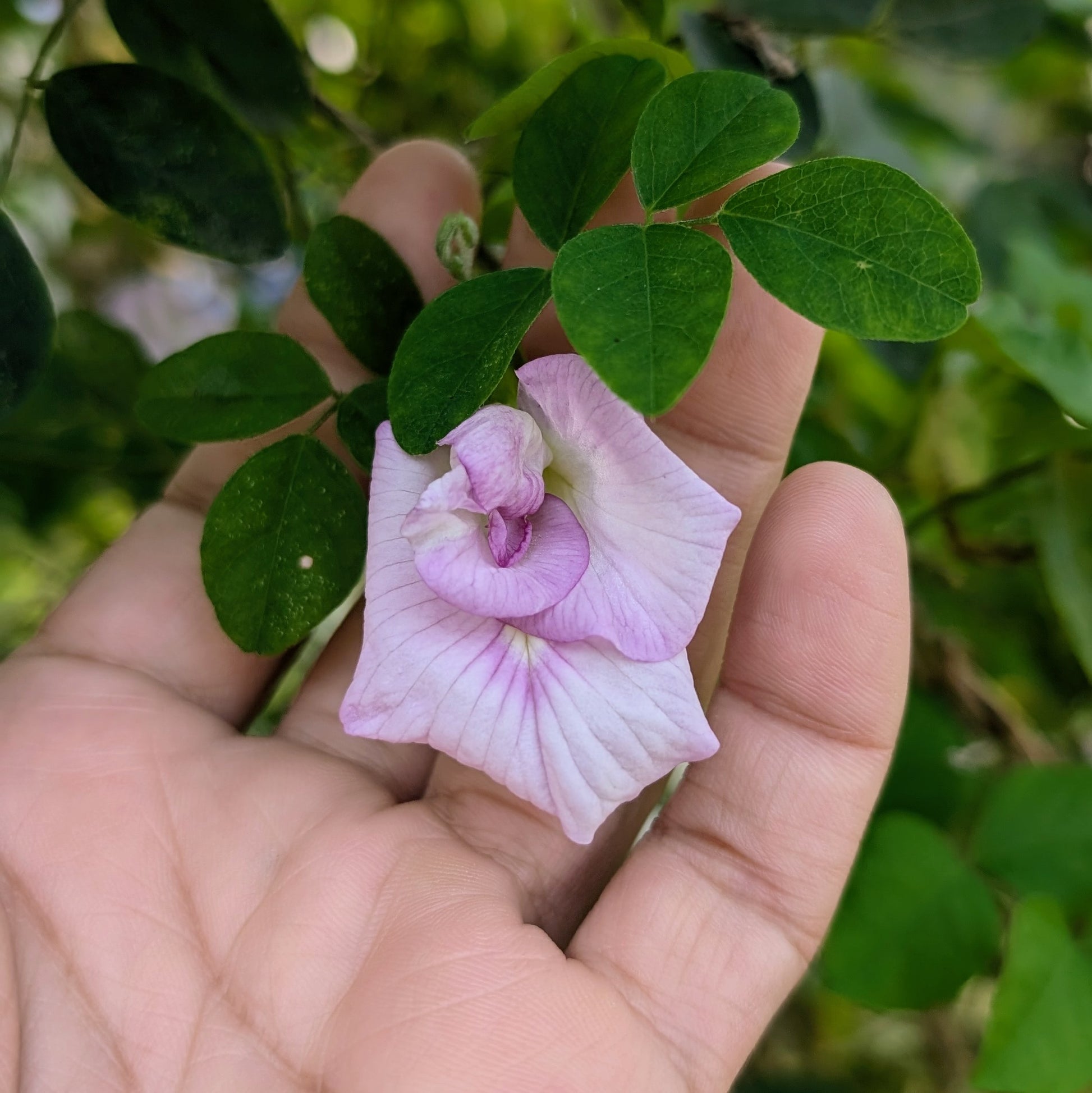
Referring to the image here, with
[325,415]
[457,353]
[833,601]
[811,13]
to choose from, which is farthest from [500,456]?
[811,13]

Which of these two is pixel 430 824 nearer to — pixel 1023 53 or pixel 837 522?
pixel 837 522

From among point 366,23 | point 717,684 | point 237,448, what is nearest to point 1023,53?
point 366,23

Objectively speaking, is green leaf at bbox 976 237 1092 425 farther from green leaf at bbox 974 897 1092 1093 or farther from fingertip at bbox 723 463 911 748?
green leaf at bbox 974 897 1092 1093

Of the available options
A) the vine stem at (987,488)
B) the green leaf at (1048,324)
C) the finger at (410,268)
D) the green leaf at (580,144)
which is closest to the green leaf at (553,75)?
the green leaf at (580,144)

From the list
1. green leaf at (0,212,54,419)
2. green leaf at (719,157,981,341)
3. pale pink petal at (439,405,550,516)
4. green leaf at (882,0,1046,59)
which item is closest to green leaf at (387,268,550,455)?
pale pink petal at (439,405,550,516)

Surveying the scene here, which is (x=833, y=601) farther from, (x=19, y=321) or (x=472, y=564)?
(x=19, y=321)
